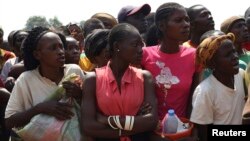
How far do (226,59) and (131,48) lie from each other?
890 mm

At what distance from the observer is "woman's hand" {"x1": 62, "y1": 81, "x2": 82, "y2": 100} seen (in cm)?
362

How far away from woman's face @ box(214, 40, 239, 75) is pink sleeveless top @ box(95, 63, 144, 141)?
29.9 inches

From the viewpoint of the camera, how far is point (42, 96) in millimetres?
3787

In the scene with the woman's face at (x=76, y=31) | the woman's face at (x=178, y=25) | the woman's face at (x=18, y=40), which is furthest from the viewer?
the woman's face at (x=76, y=31)

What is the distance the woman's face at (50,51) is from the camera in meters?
3.85

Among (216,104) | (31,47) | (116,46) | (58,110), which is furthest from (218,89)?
(31,47)

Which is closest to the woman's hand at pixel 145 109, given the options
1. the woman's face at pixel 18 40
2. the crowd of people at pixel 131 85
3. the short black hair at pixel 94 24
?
the crowd of people at pixel 131 85

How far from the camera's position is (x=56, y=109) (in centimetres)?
363

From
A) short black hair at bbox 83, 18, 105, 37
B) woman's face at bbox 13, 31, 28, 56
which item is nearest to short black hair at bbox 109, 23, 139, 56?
short black hair at bbox 83, 18, 105, 37

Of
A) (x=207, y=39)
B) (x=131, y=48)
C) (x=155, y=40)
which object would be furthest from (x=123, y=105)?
(x=155, y=40)

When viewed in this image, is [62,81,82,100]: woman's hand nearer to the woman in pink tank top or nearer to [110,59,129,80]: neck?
the woman in pink tank top

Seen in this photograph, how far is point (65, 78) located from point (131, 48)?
0.63m

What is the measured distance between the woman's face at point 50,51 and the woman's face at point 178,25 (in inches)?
40.5

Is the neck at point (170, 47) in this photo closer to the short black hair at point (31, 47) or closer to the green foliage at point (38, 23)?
the short black hair at point (31, 47)
